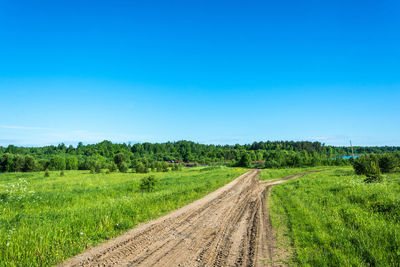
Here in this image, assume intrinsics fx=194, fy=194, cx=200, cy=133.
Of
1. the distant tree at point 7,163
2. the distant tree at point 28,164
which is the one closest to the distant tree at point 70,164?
the distant tree at point 28,164

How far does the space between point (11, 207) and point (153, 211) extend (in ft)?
30.7

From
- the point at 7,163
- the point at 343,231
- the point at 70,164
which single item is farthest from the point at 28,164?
the point at 343,231

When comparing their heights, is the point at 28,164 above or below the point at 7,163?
below

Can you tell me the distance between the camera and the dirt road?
557 cm

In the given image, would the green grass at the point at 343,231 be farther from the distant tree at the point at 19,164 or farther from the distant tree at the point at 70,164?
the distant tree at the point at 70,164

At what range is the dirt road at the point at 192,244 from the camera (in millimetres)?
5574

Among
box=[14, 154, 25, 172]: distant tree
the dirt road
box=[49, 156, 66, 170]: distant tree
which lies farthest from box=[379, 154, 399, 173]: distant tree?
box=[14, 154, 25, 172]: distant tree

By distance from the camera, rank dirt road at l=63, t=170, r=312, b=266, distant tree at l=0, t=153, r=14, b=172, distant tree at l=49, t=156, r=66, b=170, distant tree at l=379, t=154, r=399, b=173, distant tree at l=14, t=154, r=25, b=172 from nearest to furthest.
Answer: dirt road at l=63, t=170, r=312, b=266 < distant tree at l=379, t=154, r=399, b=173 < distant tree at l=14, t=154, r=25, b=172 < distant tree at l=0, t=153, r=14, b=172 < distant tree at l=49, t=156, r=66, b=170

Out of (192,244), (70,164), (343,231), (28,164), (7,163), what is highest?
(7,163)

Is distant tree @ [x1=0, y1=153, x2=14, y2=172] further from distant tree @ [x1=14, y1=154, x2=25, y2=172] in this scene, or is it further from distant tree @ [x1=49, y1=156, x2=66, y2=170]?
distant tree @ [x1=49, y1=156, x2=66, y2=170]

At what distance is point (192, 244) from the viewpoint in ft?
22.1

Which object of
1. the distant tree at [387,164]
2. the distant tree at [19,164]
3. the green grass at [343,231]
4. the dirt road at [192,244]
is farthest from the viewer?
the distant tree at [19,164]

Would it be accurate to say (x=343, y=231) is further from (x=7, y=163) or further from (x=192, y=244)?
(x=7, y=163)

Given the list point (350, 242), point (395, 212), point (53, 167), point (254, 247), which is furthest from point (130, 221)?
point (53, 167)
